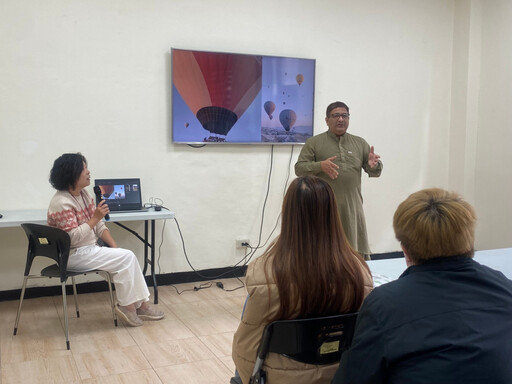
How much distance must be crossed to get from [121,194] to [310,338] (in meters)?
2.80

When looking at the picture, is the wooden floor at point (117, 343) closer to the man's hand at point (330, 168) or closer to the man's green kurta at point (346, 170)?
the man's green kurta at point (346, 170)

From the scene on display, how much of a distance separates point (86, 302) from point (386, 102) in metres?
3.37

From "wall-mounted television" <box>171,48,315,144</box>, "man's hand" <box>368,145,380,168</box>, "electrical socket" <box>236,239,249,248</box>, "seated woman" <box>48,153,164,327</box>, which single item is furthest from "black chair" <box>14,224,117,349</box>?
"man's hand" <box>368,145,380,168</box>

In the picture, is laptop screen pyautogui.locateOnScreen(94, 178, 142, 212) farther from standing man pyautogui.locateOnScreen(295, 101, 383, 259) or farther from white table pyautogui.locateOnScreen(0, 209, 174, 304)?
standing man pyautogui.locateOnScreen(295, 101, 383, 259)

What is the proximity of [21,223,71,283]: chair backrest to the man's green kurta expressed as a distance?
1.64 m

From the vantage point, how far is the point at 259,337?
164cm

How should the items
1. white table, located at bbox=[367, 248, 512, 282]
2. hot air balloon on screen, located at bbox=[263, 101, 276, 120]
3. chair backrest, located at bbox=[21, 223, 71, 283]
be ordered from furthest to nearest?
1. hot air balloon on screen, located at bbox=[263, 101, 276, 120]
2. chair backrest, located at bbox=[21, 223, 71, 283]
3. white table, located at bbox=[367, 248, 512, 282]

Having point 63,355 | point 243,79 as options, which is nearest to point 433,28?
point 243,79

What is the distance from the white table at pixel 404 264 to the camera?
7.57ft

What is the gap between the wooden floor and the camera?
2.81 meters

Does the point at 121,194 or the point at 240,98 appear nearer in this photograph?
the point at 121,194

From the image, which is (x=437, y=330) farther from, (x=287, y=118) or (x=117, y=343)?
(x=287, y=118)

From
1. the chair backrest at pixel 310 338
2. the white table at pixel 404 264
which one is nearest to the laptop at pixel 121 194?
the white table at pixel 404 264

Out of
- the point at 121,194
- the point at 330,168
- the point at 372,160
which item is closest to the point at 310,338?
the point at 330,168
